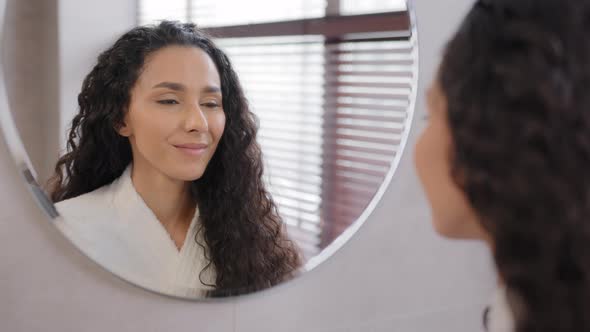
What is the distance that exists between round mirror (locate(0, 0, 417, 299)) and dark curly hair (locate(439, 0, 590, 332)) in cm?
31

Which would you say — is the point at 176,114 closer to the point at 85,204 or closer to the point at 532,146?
Answer: the point at 85,204

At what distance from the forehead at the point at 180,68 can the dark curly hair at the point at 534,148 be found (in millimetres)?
300

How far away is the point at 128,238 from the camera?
0.65 m

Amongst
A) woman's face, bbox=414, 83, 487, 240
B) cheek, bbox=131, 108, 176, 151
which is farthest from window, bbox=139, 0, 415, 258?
woman's face, bbox=414, 83, 487, 240

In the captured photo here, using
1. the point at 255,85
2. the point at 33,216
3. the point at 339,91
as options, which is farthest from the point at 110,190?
the point at 339,91

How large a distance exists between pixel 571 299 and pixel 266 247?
396 millimetres

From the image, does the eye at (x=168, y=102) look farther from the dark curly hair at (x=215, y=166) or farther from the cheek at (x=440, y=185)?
the cheek at (x=440, y=185)

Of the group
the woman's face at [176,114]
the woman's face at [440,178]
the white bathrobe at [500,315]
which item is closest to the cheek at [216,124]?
the woman's face at [176,114]

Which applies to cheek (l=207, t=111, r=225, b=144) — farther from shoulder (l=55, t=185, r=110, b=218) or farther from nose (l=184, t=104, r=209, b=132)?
shoulder (l=55, t=185, r=110, b=218)

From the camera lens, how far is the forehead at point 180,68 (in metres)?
0.63

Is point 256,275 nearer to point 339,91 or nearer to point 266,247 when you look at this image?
point 266,247

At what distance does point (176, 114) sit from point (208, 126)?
43mm

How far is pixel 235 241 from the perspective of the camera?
2.41ft

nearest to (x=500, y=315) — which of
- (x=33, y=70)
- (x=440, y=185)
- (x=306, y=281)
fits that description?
(x=440, y=185)
